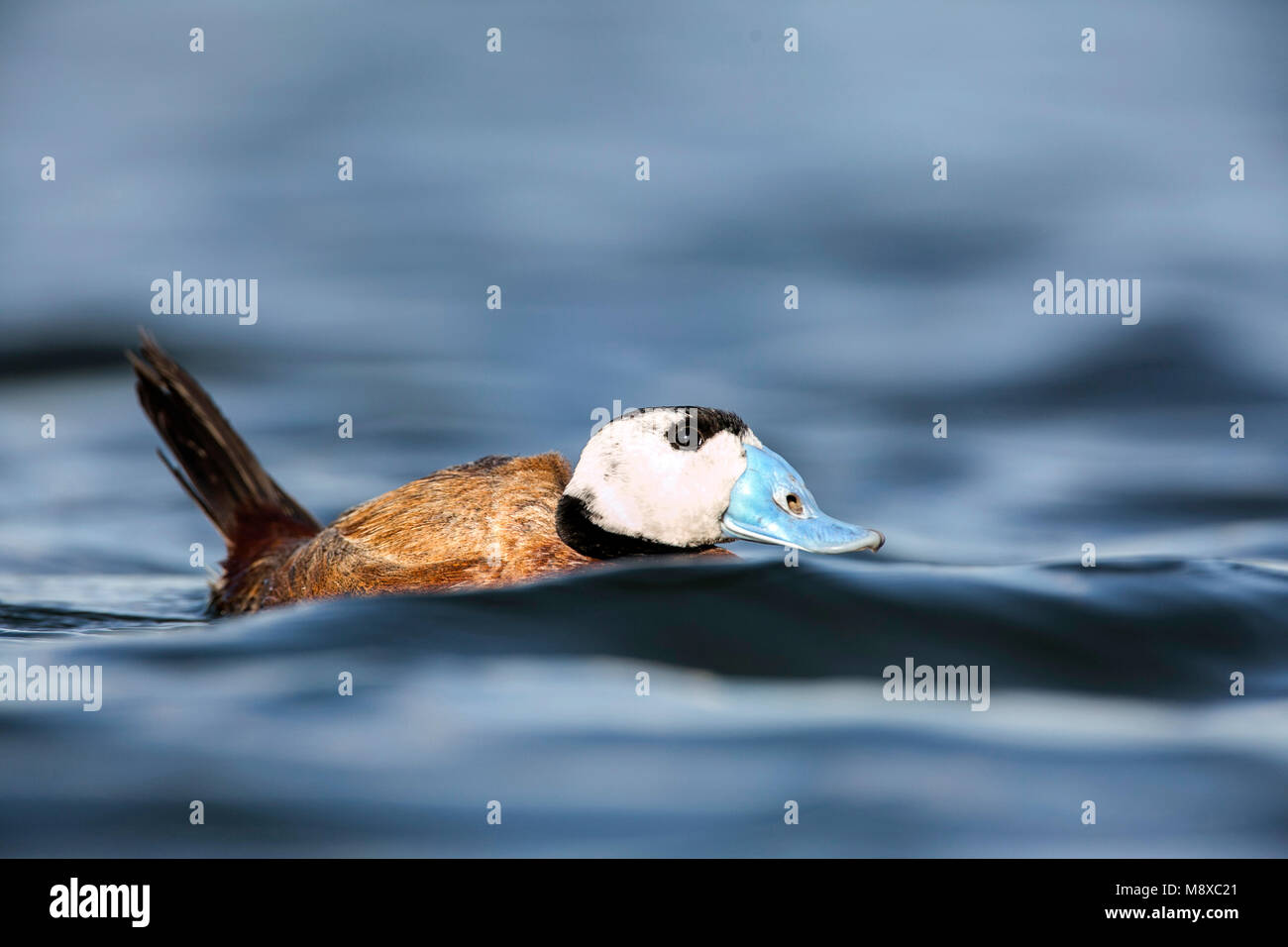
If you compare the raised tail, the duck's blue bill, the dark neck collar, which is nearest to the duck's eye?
the duck's blue bill

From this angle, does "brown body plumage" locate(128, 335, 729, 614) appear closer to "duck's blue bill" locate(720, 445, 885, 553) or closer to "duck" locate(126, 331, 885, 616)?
"duck" locate(126, 331, 885, 616)

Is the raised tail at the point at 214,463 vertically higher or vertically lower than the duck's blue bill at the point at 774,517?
higher

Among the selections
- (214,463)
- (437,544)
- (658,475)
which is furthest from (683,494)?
(214,463)

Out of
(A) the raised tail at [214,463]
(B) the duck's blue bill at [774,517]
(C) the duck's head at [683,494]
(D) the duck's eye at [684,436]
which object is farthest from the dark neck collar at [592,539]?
(A) the raised tail at [214,463]

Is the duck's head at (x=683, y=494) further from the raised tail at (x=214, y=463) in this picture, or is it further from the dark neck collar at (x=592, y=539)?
the raised tail at (x=214, y=463)

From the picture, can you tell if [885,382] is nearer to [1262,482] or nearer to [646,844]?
[1262,482]

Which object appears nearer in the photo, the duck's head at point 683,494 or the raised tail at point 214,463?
the duck's head at point 683,494

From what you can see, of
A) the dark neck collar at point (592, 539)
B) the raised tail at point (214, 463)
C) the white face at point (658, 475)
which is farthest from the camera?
the raised tail at point (214, 463)
